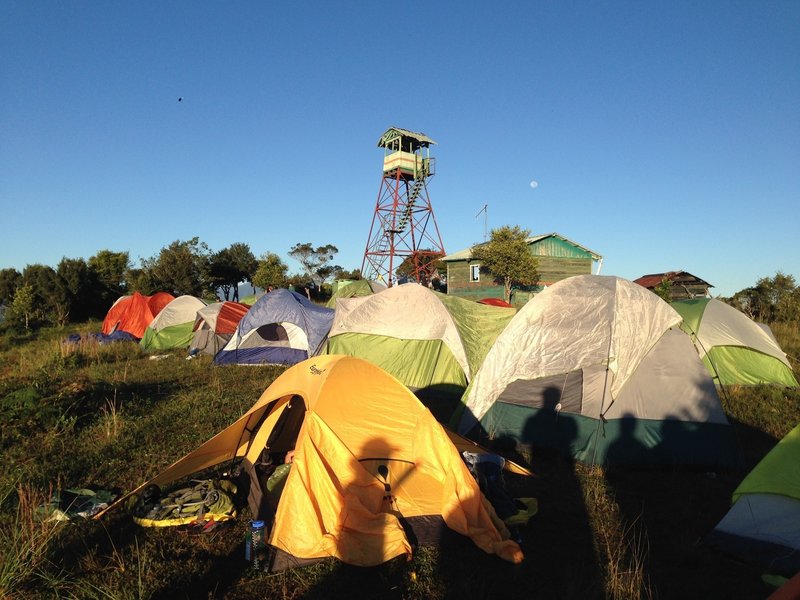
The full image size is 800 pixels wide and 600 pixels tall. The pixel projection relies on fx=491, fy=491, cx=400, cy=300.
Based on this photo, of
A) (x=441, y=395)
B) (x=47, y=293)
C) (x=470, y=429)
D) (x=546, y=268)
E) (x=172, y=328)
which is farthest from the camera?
(x=546, y=268)

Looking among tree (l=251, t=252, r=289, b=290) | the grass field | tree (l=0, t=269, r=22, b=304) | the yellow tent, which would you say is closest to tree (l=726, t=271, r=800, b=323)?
the grass field

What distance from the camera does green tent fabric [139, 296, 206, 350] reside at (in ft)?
60.3

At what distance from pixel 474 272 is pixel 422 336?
77.1 ft

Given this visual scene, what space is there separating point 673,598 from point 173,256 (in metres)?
38.7

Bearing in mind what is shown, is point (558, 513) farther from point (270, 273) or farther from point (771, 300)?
point (270, 273)

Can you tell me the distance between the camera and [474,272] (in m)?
33.4

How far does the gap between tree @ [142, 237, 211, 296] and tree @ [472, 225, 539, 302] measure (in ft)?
72.4

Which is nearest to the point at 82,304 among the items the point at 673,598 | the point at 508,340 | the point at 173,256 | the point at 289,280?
the point at 173,256

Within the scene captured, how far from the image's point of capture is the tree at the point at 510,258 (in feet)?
98.0

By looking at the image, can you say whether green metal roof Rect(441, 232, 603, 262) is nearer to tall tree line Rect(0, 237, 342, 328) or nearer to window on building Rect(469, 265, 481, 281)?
window on building Rect(469, 265, 481, 281)

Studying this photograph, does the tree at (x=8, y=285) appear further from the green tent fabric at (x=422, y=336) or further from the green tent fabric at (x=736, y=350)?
the green tent fabric at (x=736, y=350)

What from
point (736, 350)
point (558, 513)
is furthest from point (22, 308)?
point (736, 350)

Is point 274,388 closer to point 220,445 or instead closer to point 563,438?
point 220,445

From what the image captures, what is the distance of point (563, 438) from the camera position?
6.63 m
